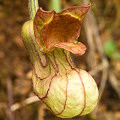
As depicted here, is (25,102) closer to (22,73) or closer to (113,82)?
(22,73)

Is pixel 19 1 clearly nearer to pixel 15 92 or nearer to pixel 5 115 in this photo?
pixel 15 92

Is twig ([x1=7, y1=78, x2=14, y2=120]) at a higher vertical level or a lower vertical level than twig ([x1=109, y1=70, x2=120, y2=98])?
higher

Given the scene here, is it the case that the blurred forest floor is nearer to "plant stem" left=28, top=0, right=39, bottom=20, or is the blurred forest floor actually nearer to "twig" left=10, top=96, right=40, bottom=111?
"twig" left=10, top=96, right=40, bottom=111

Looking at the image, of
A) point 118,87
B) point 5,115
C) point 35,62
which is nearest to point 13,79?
point 5,115

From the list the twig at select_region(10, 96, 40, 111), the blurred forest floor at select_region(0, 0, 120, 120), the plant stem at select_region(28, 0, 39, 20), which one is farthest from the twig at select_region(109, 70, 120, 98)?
the plant stem at select_region(28, 0, 39, 20)

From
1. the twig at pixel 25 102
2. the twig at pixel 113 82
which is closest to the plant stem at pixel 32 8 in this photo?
the twig at pixel 25 102

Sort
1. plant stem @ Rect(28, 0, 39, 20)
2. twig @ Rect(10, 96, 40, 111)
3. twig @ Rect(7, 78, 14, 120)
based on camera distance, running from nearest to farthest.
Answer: plant stem @ Rect(28, 0, 39, 20) → twig @ Rect(7, 78, 14, 120) → twig @ Rect(10, 96, 40, 111)

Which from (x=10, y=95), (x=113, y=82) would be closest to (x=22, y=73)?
(x=10, y=95)

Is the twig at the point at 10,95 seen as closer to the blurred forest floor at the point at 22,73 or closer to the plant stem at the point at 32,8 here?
the blurred forest floor at the point at 22,73

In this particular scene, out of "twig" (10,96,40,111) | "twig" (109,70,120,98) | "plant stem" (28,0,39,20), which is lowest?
"twig" (109,70,120,98)
